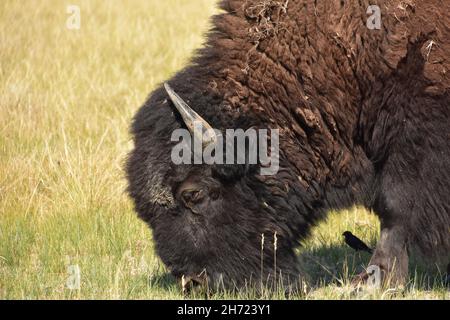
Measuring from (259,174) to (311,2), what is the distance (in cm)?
127

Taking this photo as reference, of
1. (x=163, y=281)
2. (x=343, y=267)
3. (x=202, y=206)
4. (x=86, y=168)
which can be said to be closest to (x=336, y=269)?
(x=343, y=267)

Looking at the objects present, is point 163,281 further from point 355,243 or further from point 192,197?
point 355,243

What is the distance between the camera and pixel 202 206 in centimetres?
577

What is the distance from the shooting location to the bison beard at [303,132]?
5.71 metres

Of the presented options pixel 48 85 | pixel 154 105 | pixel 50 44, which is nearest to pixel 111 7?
pixel 50 44

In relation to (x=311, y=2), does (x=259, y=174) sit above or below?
below

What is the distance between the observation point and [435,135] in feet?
18.6

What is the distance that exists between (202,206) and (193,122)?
599 mm

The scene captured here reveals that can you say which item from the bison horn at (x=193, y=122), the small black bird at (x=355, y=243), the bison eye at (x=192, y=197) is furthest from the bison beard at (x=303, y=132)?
the small black bird at (x=355, y=243)

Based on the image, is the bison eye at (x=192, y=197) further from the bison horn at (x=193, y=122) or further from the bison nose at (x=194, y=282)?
the bison nose at (x=194, y=282)

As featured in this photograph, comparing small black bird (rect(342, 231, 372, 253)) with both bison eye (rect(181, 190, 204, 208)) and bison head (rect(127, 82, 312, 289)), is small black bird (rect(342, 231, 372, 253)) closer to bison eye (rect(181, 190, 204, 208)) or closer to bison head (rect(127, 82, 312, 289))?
bison head (rect(127, 82, 312, 289))
